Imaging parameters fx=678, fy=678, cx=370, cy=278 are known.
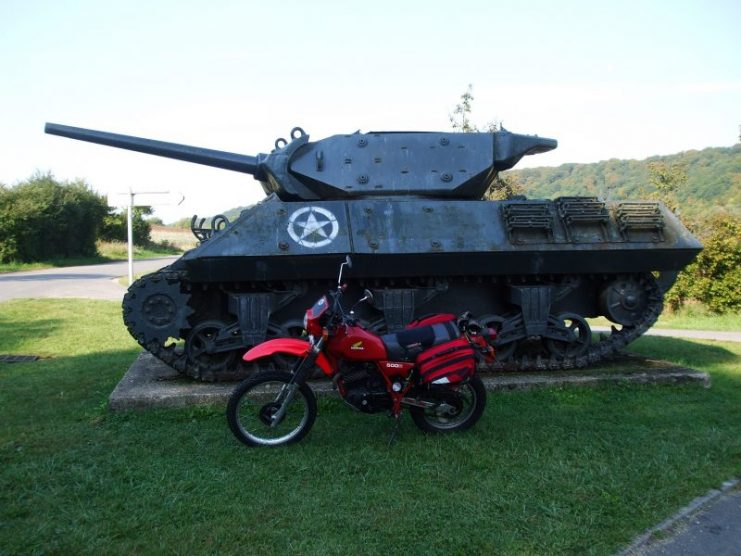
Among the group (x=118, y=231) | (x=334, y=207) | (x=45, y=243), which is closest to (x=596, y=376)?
(x=334, y=207)

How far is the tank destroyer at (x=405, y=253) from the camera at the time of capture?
7469 mm

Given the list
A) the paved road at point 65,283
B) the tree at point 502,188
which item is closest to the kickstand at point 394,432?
the tree at point 502,188

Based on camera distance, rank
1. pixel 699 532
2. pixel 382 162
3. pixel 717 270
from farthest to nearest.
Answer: pixel 717 270
pixel 382 162
pixel 699 532

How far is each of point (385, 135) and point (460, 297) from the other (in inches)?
89.0

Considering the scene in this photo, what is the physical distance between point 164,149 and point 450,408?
208 inches

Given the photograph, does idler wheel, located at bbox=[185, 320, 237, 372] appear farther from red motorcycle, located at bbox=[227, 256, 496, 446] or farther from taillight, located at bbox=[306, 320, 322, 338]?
taillight, located at bbox=[306, 320, 322, 338]

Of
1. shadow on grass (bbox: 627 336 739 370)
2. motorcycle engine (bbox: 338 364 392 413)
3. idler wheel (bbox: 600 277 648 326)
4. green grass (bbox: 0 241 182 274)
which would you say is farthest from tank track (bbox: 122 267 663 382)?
green grass (bbox: 0 241 182 274)

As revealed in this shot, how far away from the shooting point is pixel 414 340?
5738 millimetres

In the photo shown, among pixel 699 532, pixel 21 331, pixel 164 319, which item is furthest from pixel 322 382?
pixel 21 331

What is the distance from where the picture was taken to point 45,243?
1377 inches

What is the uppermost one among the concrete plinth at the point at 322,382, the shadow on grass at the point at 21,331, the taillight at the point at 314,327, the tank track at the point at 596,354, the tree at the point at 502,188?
the tree at the point at 502,188

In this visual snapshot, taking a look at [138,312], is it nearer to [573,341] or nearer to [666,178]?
[573,341]

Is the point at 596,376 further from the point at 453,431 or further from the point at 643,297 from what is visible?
the point at 453,431

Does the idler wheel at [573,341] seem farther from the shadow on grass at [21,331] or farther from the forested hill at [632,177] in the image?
the forested hill at [632,177]
